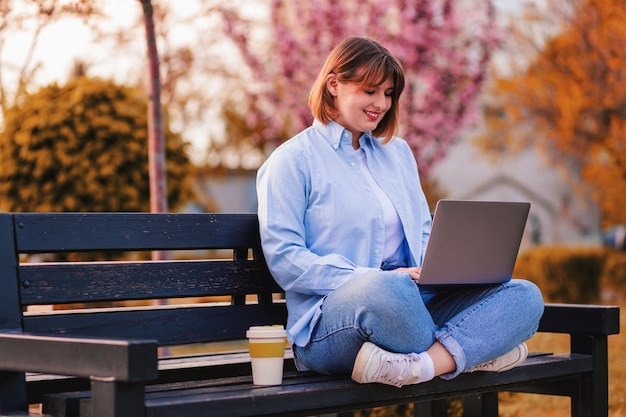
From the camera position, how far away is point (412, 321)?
2760 millimetres

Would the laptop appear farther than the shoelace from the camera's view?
Yes

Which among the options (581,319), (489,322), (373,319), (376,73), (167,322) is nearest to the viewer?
(373,319)

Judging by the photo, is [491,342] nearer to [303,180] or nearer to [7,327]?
[303,180]

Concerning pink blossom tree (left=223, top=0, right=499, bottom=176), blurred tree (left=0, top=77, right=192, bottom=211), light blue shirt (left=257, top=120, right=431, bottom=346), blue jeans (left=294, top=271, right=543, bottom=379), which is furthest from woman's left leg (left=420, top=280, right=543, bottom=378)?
pink blossom tree (left=223, top=0, right=499, bottom=176)

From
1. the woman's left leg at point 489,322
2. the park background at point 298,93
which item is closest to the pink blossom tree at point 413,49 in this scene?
the park background at point 298,93

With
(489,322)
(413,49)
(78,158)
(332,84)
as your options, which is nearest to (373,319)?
(489,322)

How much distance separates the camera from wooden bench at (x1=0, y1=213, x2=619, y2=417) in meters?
2.30

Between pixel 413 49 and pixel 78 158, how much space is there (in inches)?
179

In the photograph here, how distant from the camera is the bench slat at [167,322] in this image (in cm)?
286

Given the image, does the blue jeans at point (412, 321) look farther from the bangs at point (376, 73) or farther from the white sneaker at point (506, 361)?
the bangs at point (376, 73)

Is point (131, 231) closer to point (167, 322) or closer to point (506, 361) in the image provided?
point (167, 322)

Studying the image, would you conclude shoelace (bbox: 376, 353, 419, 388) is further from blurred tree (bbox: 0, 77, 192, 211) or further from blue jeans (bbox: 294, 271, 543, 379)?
blurred tree (bbox: 0, 77, 192, 211)

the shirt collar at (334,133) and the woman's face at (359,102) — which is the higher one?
the woman's face at (359,102)

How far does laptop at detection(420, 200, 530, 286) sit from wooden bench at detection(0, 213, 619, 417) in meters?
0.30
